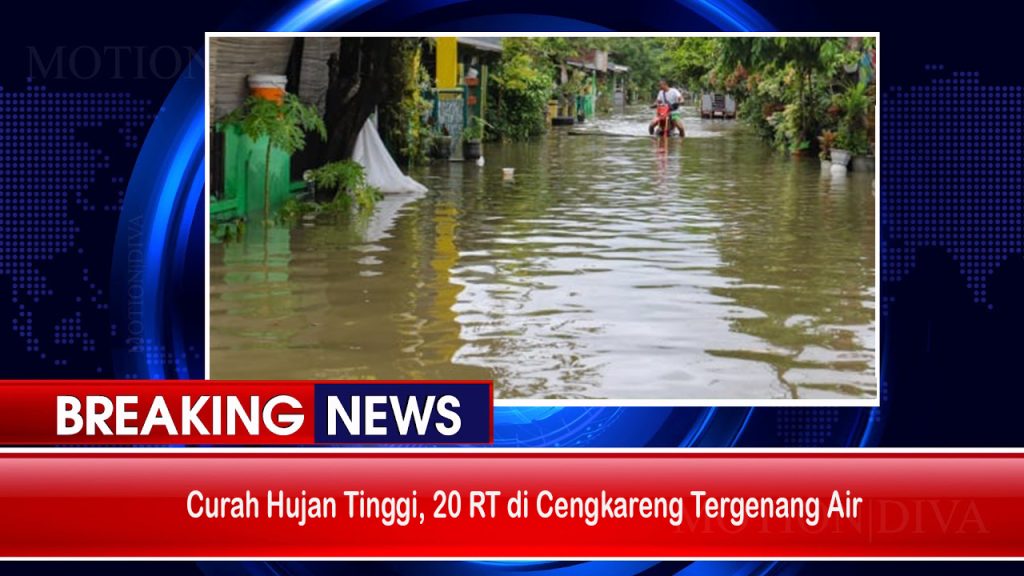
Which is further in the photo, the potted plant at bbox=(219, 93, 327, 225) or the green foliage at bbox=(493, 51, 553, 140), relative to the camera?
the green foliage at bbox=(493, 51, 553, 140)

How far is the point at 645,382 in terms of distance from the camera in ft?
20.9

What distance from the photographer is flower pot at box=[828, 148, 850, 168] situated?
60.7 ft

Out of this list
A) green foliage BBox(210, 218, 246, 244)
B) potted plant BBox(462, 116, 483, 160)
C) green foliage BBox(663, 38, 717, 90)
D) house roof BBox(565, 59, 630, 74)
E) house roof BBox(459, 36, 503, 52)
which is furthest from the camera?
house roof BBox(565, 59, 630, 74)

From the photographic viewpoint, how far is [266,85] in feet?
37.8

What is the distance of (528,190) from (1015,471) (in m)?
11.4

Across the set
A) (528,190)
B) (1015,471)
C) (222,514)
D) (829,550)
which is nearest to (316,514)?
(222,514)

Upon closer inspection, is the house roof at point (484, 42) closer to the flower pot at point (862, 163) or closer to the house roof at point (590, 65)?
the flower pot at point (862, 163)

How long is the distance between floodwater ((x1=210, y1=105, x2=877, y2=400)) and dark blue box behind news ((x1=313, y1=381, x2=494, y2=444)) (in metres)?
1.58

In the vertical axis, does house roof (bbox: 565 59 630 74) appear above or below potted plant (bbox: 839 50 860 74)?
above

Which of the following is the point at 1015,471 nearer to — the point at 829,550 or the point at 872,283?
the point at 829,550

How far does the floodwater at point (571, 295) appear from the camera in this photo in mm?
6594

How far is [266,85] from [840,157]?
9.16 metres

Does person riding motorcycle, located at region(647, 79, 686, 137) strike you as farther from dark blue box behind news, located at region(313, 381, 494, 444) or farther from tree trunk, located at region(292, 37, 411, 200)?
dark blue box behind news, located at region(313, 381, 494, 444)

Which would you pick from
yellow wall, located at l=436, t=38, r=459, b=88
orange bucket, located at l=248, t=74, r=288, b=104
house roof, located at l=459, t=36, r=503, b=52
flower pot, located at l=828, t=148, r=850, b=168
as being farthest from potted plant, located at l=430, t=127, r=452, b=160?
orange bucket, located at l=248, t=74, r=288, b=104
